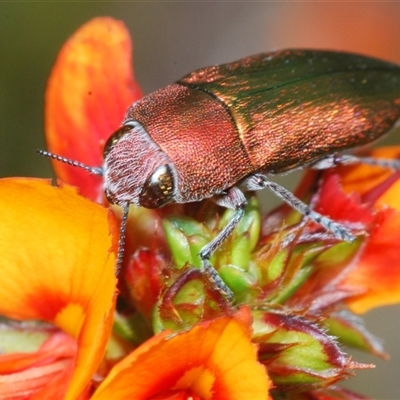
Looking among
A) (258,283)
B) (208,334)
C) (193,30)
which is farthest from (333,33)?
(208,334)

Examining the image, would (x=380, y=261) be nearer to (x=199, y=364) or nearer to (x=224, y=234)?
(x=224, y=234)

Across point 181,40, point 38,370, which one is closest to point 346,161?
point 38,370

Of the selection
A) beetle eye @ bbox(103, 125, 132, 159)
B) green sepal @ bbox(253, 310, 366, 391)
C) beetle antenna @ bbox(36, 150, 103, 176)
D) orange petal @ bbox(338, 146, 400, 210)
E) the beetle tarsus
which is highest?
beetle eye @ bbox(103, 125, 132, 159)

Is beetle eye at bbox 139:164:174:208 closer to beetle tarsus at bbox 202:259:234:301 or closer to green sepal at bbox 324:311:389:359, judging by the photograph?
beetle tarsus at bbox 202:259:234:301

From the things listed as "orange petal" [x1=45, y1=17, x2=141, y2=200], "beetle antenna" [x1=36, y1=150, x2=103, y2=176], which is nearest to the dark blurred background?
"orange petal" [x1=45, y1=17, x2=141, y2=200]

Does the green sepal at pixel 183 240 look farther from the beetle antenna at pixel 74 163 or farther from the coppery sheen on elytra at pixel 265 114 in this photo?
the beetle antenna at pixel 74 163

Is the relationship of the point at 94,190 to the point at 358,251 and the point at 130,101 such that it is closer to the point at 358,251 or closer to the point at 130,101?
the point at 130,101

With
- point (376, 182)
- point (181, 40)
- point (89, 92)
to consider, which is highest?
point (181, 40)
